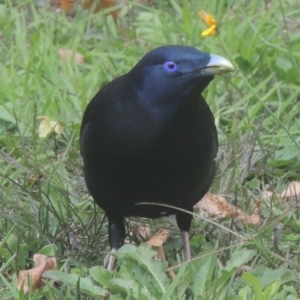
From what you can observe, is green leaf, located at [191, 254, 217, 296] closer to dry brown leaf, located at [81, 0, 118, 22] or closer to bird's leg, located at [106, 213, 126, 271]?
bird's leg, located at [106, 213, 126, 271]

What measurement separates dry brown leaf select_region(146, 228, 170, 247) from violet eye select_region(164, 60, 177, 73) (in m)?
0.82

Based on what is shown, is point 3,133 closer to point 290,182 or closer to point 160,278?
point 290,182

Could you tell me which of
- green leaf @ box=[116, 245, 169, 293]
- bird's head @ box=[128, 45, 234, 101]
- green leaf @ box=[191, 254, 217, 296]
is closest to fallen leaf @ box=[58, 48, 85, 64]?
bird's head @ box=[128, 45, 234, 101]

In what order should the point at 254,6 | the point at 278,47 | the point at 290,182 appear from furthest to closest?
the point at 254,6
the point at 278,47
the point at 290,182

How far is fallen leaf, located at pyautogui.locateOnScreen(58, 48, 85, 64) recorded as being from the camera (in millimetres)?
5823

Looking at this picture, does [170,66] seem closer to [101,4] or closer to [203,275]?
[203,275]

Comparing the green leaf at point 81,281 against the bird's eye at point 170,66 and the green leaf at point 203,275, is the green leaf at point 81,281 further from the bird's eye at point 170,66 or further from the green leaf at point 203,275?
the bird's eye at point 170,66

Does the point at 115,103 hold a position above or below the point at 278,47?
above

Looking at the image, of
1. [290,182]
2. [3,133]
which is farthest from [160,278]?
[3,133]

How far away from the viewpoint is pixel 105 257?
3986 millimetres

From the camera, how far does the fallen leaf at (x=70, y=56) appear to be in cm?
582

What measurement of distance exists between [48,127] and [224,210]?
1.18 meters

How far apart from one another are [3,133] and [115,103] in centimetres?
163

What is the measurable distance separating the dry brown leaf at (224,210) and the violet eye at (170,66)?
0.99 m
